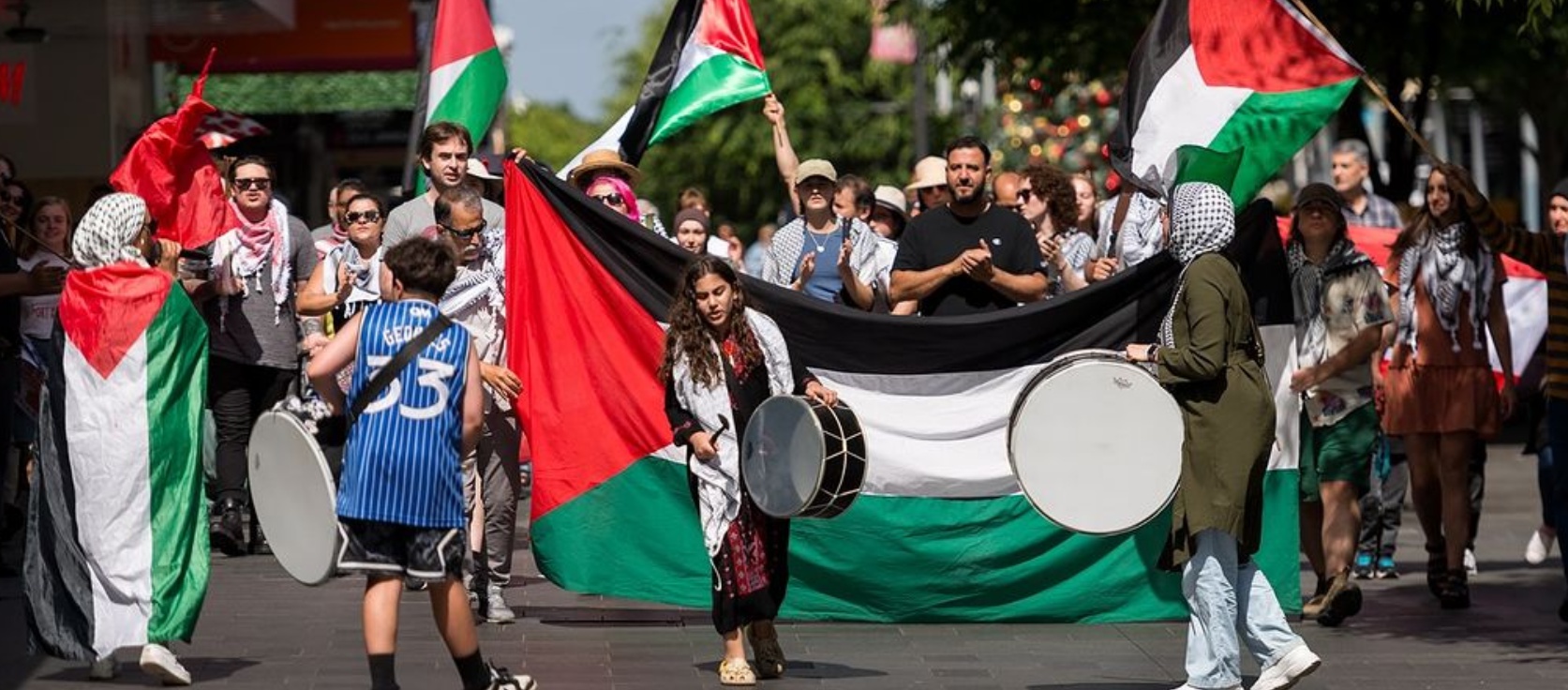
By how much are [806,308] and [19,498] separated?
590 cm

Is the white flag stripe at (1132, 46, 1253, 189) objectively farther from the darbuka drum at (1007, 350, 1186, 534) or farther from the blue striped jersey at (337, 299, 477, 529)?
the blue striped jersey at (337, 299, 477, 529)

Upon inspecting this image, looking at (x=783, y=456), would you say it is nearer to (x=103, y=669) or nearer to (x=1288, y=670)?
(x=1288, y=670)

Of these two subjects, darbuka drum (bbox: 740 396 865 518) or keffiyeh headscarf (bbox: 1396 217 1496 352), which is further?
keffiyeh headscarf (bbox: 1396 217 1496 352)

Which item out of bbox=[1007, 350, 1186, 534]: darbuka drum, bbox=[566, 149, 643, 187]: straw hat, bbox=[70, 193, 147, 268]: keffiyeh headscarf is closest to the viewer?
bbox=[1007, 350, 1186, 534]: darbuka drum

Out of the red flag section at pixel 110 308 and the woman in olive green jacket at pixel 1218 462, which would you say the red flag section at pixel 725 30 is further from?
the woman in olive green jacket at pixel 1218 462

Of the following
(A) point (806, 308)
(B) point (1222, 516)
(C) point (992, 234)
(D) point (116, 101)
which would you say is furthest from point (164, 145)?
(D) point (116, 101)

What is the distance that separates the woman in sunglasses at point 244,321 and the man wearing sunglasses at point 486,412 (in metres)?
2.80

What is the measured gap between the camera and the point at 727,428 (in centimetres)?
963

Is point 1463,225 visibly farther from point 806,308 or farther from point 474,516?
point 474,516

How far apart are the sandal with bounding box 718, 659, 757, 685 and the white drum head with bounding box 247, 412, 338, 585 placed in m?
1.71

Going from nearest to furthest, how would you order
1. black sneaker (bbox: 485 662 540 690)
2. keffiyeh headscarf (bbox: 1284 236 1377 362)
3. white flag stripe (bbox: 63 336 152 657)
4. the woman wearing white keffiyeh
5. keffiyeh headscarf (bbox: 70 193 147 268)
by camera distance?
black sneaker (bbox: 485 662 540 690), white flag stripe (bbox: 63 336 152 657), keffiyeh headscarf (bbox: 70 193 147 268), keffiyeh headscarf (bbox: 1284 236 1377 362), the woman wearing white keffiyeh

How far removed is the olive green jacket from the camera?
8.95 m

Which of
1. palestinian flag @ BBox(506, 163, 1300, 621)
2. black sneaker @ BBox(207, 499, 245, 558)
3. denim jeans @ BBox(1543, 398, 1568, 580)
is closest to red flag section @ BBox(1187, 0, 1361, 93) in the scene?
palestinian flag @ BBox(506, 163, 1300, 621)

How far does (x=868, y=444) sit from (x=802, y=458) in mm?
1827
